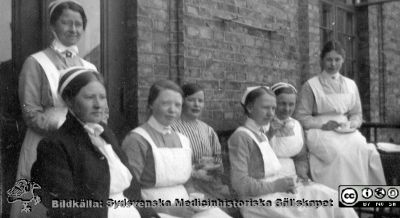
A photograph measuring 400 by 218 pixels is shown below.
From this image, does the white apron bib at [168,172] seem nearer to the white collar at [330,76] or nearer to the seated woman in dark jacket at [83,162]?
the seated woman in dark jacket at [83,162]

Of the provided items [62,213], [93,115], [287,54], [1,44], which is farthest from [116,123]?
[287,54]

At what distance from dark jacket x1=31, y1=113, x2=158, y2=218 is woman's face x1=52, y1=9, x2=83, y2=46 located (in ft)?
2.06

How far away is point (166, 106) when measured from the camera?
2.75m

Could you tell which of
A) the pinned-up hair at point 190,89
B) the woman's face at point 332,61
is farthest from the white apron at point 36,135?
the woman's face at point 332,61

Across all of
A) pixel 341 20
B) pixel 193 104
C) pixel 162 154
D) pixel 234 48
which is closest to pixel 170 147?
pixel 162 154

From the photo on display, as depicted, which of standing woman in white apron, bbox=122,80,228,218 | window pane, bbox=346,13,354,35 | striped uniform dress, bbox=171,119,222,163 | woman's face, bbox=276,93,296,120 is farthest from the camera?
window pane, bbox=346,13,354,35

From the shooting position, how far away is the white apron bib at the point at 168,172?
2.59 m

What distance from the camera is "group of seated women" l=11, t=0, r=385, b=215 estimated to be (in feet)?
6.93

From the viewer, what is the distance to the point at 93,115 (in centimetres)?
218

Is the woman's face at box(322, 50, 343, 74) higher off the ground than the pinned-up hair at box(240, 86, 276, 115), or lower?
higher

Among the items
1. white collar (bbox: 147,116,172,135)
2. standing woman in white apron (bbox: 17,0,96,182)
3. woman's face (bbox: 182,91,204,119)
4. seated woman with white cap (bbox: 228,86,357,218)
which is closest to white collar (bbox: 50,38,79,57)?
standing woman in white apron (bbox: 17,0,96,182)

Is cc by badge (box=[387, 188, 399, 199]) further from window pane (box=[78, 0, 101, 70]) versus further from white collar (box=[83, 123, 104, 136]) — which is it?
window pane (box=[78, 0, 101, 70])

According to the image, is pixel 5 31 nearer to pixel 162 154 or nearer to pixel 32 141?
pixel 32 141

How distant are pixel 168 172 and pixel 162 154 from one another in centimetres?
10
